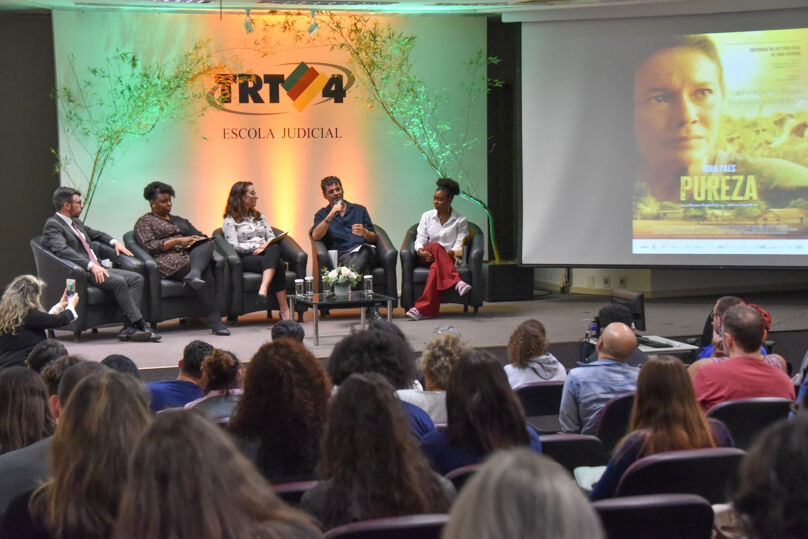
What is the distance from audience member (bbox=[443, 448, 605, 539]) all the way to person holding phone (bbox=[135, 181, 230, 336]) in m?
6.20

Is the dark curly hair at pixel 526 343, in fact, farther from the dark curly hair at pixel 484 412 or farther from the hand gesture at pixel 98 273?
the hand gesture at pixel 98 273

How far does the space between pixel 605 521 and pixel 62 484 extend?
1.17 m

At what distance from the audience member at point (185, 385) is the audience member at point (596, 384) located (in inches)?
57.5

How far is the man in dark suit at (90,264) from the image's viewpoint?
22.0ft

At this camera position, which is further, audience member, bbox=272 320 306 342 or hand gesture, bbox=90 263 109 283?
hand gesture, bbox=90 263 109 283

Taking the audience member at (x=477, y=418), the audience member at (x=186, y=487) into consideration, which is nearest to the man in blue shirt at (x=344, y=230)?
the audience member at (x=477, y=418)

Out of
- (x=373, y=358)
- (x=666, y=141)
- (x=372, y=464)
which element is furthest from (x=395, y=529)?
(x=666, y=141)

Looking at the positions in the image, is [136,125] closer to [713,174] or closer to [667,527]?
[713,174]

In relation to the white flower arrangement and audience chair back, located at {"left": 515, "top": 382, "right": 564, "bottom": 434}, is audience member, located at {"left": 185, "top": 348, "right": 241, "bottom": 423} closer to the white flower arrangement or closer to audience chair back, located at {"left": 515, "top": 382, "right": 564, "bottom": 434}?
audience chair back, located at {"left": 515, "top": 382, "right": 564, "bottom": 434}

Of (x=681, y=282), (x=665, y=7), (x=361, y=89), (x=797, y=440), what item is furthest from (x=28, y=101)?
(x=797, y=440)

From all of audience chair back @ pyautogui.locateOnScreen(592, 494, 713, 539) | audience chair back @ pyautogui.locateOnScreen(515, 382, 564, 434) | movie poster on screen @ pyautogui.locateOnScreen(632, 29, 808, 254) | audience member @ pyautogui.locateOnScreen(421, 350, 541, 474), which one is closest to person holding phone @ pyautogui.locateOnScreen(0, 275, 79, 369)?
audience chair back @ pyautogui.locateOnScreen(515, 382, 564, 434)

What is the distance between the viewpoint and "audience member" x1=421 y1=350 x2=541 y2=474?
2.38 m

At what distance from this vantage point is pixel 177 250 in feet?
23.9

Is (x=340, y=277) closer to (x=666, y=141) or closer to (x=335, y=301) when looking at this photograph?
(x=335, y=301)
